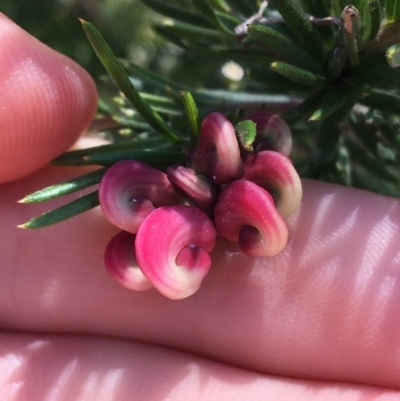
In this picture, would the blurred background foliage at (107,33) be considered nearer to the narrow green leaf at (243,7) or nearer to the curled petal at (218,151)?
the narrow green leaf at (243,7)

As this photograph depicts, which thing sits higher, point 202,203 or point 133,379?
point 202,203

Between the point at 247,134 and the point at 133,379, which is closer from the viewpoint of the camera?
the point at 247,134

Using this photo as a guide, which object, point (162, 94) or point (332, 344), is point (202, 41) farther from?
point (332, 344)

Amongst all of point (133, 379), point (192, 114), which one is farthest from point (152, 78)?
point (133, 379)

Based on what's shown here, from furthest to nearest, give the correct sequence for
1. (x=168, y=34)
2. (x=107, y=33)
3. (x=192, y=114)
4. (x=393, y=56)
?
(x=107, y=33) < (x=168, y=34) < (x=192, y=114) < (x=393, y=56)

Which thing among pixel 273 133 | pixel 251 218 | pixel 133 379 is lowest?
pixel 133 379

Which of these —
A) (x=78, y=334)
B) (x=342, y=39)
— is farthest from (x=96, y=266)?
(x=342, y=39)

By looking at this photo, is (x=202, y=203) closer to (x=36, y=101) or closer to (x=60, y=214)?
(x=60, y=214)
